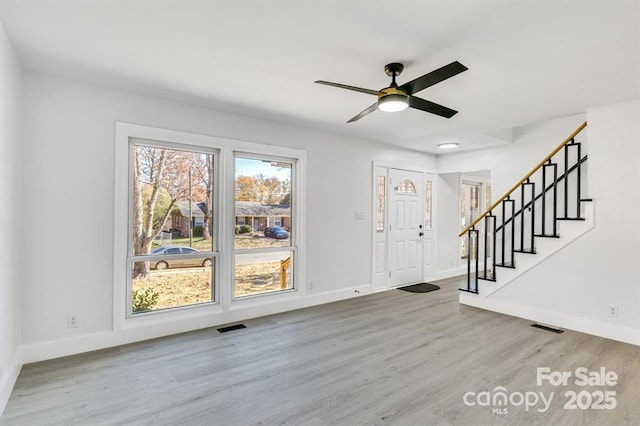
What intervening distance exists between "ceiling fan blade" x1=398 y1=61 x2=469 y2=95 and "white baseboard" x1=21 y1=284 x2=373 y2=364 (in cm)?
307

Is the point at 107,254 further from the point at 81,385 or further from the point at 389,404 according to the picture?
the point at 389,404

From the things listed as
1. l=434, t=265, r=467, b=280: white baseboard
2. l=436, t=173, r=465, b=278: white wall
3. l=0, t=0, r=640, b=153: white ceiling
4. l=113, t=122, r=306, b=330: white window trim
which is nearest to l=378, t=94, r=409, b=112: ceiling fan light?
l=0, t=0, r=640, b=153: white ceiling

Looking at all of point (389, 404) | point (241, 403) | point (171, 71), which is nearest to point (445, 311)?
point (389, 404)

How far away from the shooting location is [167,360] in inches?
114

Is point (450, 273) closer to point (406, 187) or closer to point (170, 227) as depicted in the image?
point (406, 187)

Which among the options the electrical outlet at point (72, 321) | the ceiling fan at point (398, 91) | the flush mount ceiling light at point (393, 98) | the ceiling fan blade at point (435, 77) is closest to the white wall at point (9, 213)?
the electrical outlet at point (72, 321)

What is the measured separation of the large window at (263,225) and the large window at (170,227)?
1.16ft

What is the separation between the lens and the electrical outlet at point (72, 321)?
117 inches

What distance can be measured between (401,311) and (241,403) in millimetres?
2706

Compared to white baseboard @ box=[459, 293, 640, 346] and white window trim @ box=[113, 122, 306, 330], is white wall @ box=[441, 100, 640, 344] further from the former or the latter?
white window trim @ box=[113, 122, 306, 330]

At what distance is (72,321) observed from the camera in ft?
9.80

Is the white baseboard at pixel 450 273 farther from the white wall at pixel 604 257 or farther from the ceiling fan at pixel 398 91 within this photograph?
the ceiling fan at pixel 398 91

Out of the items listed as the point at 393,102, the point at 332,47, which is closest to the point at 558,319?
the point at 393,102

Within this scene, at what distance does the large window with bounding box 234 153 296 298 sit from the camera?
4094 mm
